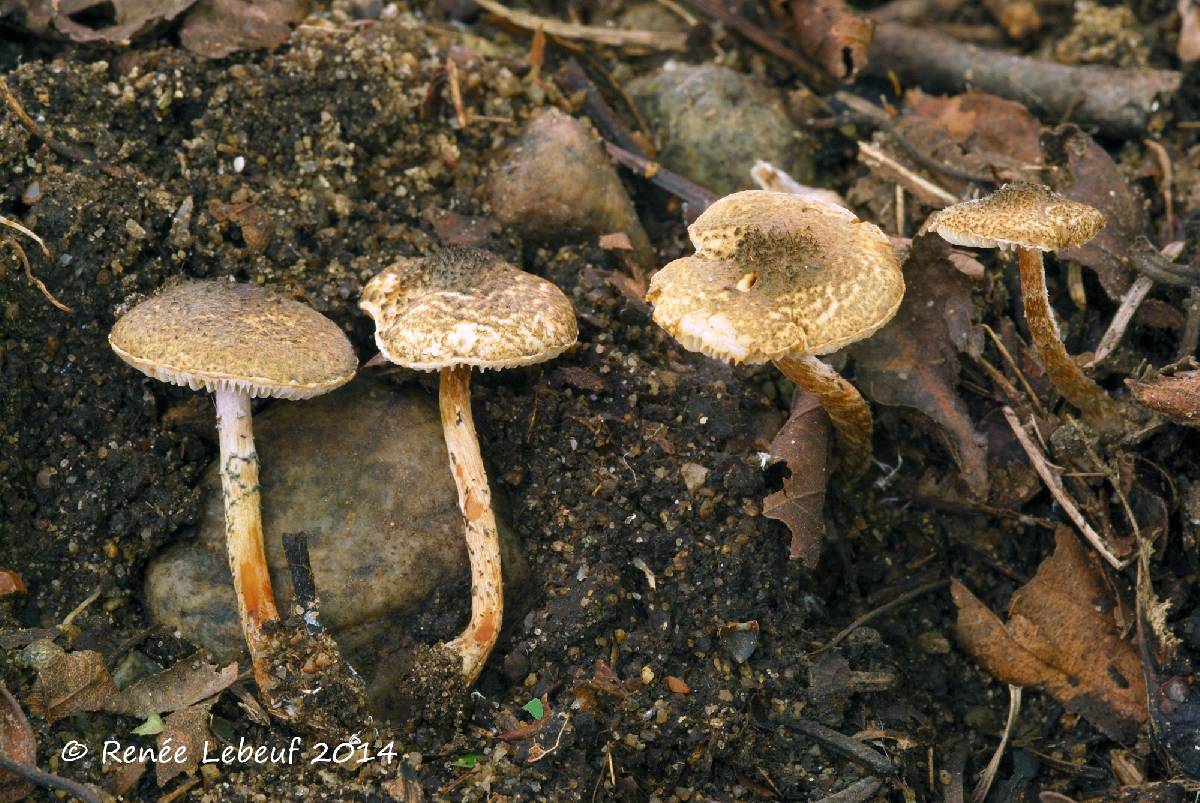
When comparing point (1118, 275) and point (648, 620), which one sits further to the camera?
point (1118, 275)

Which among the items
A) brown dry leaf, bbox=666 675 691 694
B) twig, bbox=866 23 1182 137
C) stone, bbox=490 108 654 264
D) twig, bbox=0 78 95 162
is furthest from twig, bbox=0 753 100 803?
twig, bbox=866 23 1182 137

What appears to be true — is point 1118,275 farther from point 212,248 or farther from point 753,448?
point 212,248

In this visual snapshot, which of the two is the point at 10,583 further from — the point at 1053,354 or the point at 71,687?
the point at 1053,354

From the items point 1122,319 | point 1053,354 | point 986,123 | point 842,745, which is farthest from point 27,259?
point 1122,319

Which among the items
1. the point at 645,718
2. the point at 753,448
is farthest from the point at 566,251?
the point at 645,718

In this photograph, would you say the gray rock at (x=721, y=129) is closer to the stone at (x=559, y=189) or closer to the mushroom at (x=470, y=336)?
the stone at (x=559, y=189)

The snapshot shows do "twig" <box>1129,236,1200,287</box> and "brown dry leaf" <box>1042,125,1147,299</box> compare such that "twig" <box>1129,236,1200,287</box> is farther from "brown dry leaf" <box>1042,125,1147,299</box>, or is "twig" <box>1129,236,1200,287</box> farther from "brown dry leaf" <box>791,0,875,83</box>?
"brown dry leaf" <box>791,0,875,83</box>

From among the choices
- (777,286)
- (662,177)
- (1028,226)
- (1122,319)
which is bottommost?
(1122,319)
